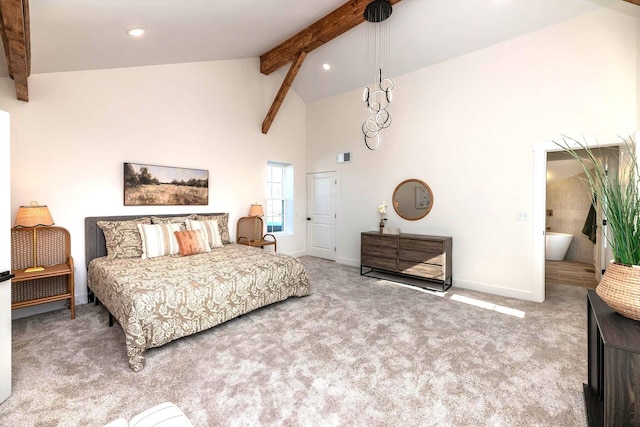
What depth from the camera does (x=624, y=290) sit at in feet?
4.30

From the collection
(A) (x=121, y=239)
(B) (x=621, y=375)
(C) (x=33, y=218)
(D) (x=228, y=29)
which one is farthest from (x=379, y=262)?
(C) (x=33, y=218)

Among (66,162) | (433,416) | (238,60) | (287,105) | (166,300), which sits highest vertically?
(238,60)

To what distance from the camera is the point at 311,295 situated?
383cm

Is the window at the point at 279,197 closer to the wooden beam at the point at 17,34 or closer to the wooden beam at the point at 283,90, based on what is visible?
the wooden beam at the point at 283,90

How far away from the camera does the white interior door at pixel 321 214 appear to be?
598 cm

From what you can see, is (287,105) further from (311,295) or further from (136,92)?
(311,295)

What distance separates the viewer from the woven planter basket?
1283 mm

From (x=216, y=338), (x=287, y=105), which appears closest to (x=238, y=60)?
(x=287, y=105)

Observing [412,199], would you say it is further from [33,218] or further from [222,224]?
[33,218]

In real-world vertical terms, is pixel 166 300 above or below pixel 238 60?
below

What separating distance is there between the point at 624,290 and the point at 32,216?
15.1ft

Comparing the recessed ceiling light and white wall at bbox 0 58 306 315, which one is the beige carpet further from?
the recessed ceiling light

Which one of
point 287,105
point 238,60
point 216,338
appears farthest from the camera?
point 287,105

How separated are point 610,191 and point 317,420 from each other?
199 centimetres
